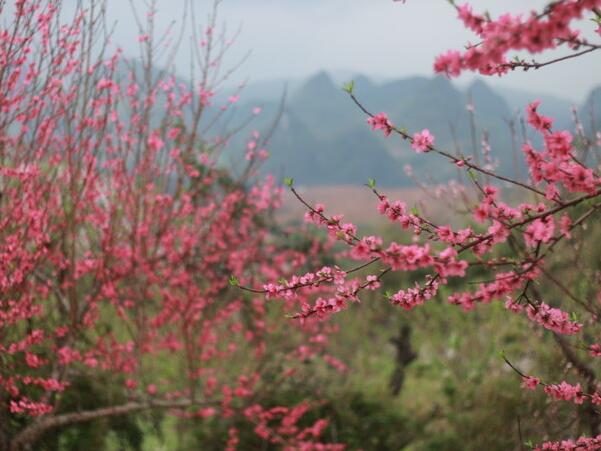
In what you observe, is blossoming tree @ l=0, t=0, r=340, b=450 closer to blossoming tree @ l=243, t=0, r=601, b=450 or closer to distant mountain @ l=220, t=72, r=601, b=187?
blossoming tree @ l=243, t=0, r=601, b=450

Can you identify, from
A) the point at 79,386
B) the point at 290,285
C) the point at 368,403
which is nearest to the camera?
the point at 290,285

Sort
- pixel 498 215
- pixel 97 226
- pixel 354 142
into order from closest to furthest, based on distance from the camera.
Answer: pixel 498 215, pixel 97 226, pixel 354 142

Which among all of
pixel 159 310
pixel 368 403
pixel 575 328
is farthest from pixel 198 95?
pixel 368 403

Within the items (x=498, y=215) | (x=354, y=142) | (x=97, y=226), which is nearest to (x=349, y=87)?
(x=498, y=215)

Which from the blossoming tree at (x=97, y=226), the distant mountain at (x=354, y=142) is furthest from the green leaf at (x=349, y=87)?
the distant mountain at (x=354, y=142)

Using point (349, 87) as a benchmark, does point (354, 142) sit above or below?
above

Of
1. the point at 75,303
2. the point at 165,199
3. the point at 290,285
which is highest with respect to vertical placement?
the point at 165,199

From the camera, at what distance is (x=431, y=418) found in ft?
30.2

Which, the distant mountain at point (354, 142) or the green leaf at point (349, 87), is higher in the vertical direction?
the distant mountain at point (354, 142)

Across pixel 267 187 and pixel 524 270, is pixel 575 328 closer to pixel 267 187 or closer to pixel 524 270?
pixel 524 270

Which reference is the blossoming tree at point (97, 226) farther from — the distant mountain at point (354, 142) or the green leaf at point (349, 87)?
the distant mountain at point (354, 142)

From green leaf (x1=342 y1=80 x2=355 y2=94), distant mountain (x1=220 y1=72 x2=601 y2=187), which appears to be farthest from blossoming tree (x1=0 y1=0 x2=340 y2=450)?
distant mountain (x1=220 y1=72 x2=601 y2=187)

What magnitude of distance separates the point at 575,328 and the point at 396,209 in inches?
37.2

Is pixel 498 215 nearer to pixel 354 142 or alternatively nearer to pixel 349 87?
pixel 349 87
